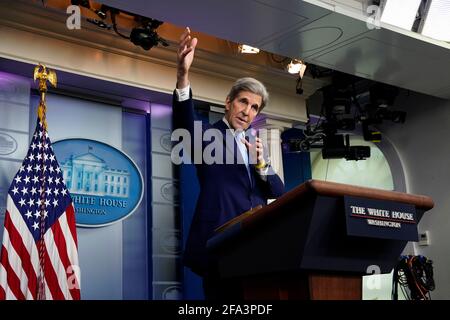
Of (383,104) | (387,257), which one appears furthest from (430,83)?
(387,257)

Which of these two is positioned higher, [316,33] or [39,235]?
[316,33]

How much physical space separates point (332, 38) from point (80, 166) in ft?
7.16

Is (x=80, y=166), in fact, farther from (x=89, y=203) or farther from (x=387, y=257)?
(x=387, y=257)

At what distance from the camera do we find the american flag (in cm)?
343

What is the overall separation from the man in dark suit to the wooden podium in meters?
0.41

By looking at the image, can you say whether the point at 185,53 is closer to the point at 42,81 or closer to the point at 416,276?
the point at 42,81

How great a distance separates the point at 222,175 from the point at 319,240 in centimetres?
71

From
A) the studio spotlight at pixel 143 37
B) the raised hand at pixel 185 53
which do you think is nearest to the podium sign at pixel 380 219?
the raised hand at pixel 185 53

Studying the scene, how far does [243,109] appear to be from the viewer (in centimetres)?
187

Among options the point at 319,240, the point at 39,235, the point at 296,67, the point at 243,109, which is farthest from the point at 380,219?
the point at 296,67

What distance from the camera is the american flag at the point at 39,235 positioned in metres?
3.43

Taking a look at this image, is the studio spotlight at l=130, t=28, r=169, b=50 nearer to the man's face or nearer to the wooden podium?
the man's face

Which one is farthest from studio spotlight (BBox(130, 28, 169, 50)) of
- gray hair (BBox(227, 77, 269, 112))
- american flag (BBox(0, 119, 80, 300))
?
gray hair (BBox(227, 77, 269, 112))
